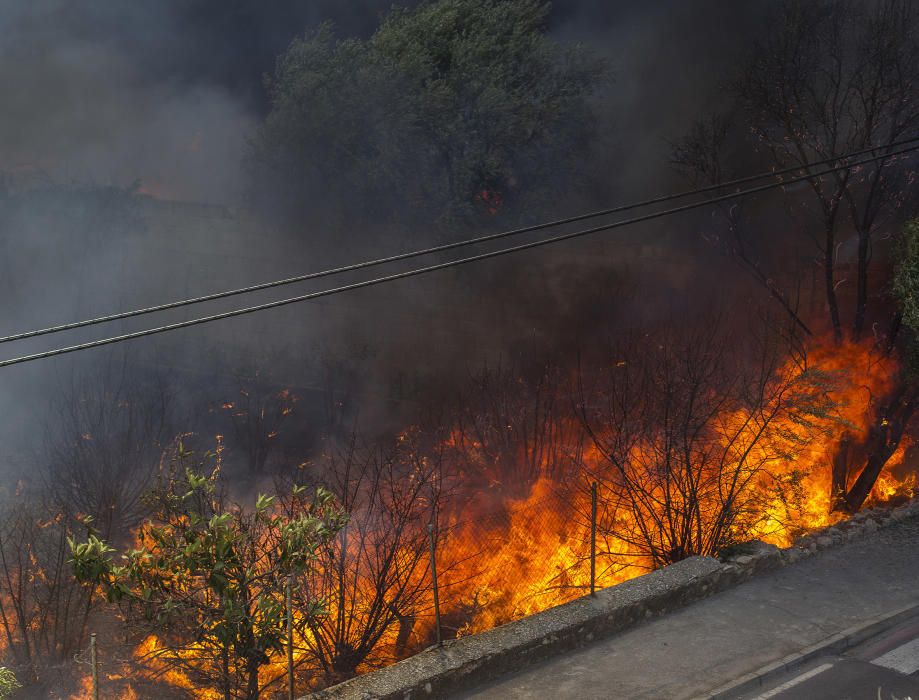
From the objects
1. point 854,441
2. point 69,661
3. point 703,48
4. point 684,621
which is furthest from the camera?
point 703,48

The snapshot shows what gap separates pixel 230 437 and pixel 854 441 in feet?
35.9

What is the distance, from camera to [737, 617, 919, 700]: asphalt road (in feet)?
21.4

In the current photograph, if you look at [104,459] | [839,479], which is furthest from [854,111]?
[104,459]

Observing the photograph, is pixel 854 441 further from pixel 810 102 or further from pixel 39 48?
pixel 39 48

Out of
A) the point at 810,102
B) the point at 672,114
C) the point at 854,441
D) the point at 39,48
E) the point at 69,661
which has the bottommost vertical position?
the point at 69,661

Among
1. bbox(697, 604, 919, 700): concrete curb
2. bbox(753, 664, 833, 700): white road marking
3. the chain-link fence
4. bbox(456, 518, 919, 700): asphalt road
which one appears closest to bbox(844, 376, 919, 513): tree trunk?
bbox(456, 518, 919, 700): asphalt road

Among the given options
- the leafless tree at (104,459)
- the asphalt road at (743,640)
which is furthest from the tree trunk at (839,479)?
the leafless tree at (104,459)

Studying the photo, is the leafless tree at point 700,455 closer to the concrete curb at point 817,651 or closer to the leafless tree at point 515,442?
the leafless tree at point 515,442

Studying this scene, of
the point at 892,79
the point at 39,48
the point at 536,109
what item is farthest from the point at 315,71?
the point at 892,79

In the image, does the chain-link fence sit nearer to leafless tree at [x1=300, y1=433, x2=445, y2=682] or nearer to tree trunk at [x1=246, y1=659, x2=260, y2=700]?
leafless tree at [x1=300, y1=433, x2=445, y2=682]

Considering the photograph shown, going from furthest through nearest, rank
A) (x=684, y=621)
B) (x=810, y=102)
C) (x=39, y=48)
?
(x=39, y=48)
(x=810, y=102)
(x=684, y=621)

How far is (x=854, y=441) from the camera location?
12805 mm

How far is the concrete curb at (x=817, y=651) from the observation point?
6.55m

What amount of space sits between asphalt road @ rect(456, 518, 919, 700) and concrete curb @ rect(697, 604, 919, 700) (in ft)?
0.20
